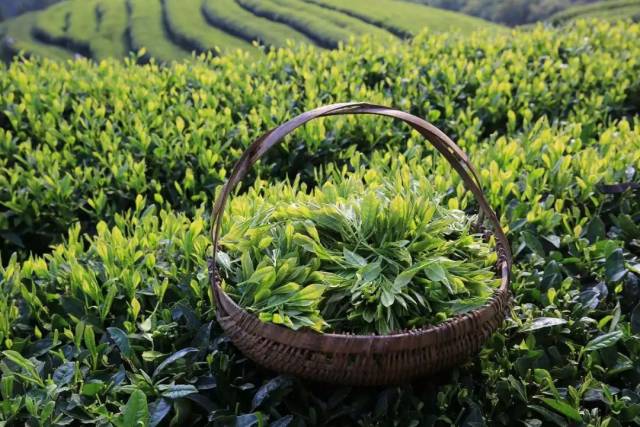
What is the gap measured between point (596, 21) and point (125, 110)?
15.2ft

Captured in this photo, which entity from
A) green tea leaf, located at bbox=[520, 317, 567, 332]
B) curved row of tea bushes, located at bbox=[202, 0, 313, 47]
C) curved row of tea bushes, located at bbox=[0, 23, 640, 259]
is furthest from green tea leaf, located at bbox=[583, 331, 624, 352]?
curved row of tea bushes, located at bbox=[202, 0, 313, 47]

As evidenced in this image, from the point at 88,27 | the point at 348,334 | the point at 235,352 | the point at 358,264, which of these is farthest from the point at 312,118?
the point at 88,27

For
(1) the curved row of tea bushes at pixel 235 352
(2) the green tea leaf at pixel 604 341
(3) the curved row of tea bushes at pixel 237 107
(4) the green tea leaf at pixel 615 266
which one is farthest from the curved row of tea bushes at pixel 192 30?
(2) the green tea leaf at pixel 604 341

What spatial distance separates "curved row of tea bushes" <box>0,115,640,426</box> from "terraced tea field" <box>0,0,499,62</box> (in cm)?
2062

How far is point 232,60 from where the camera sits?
5.06m

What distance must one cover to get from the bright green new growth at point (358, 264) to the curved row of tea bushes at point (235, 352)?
A: 245 mm

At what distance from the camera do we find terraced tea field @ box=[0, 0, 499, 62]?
25.3 metres

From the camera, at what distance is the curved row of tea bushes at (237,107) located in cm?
321

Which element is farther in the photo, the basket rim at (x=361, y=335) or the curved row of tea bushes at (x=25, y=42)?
the curved row of tea bushes at (x=25, y=42)

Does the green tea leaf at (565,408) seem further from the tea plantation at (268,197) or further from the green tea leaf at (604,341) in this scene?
the green tea leaf at (604,341)

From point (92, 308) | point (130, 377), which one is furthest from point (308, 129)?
point (130, 377)

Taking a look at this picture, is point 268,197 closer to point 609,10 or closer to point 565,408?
point 565,408

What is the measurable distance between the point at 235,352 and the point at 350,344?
0.54m

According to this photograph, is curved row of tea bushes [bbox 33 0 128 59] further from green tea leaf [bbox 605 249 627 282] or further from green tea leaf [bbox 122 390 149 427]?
green tea leaf [bbox 122 390 149 427]
